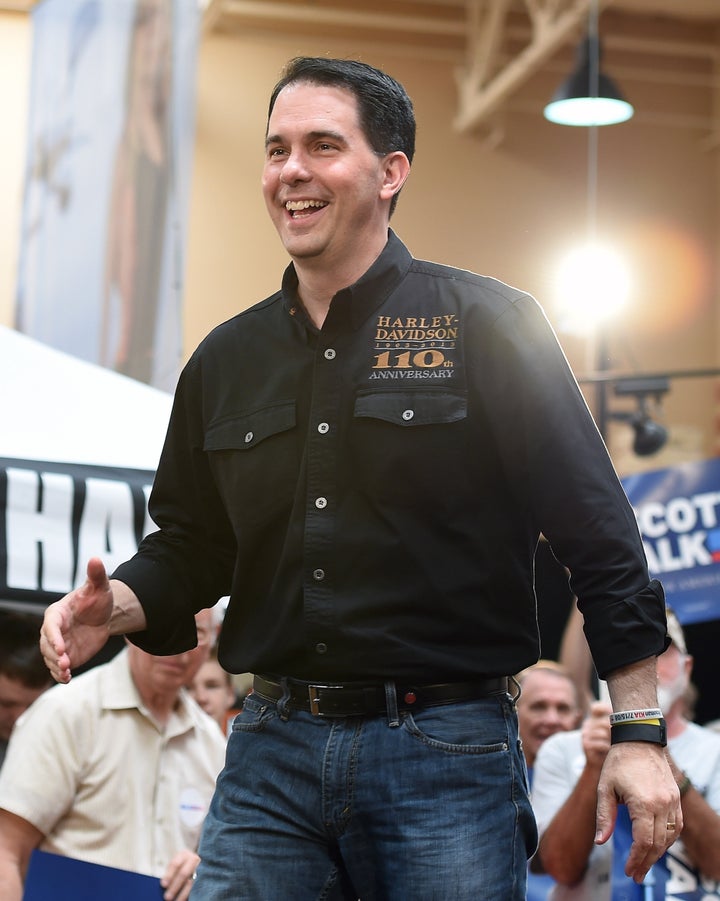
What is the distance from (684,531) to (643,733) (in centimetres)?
278

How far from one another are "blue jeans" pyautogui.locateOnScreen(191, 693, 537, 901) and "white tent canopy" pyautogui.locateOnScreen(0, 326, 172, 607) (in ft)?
3.88

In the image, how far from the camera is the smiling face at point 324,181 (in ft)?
5.59

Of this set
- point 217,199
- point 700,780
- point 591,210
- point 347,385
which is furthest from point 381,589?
point 591,210

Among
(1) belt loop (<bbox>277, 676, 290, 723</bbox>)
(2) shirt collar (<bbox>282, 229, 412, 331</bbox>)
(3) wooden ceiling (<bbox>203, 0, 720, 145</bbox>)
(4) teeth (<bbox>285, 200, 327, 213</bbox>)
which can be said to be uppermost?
(3) wooden ceiling (<bbox>203, 0, 720, 145</bbox>)

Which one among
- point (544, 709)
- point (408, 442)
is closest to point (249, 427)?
point (408, 442)

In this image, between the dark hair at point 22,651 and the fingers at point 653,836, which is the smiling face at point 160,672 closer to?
the dark hair at point 22,651

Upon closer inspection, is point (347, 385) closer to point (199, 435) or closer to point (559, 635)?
point (199, 435)

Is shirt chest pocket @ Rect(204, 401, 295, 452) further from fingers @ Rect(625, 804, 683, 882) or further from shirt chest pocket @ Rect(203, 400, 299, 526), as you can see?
fingers @ Rect(625, 804, 683, 882)

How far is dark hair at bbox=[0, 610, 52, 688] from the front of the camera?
11.3 feet

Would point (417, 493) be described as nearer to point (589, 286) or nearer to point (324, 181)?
point (324, 181)

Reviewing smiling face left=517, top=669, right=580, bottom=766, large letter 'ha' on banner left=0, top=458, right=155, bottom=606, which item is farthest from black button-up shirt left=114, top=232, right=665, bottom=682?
smiling face left=517, top=669, right=580, bottom=766

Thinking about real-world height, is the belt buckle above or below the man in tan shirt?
above

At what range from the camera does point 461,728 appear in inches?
62.2

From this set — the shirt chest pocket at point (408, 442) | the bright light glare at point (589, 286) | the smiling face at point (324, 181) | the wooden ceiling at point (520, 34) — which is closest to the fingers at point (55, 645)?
the shirt chest pocket at point (408, 442)
